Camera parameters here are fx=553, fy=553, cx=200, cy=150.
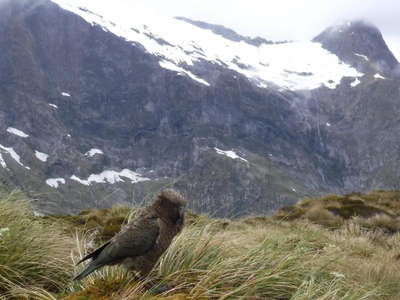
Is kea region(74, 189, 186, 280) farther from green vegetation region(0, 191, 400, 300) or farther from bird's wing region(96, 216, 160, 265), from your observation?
green vegetation region(0, 191, 400, 300)

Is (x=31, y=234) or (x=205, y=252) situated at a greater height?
(x=205, y=252)

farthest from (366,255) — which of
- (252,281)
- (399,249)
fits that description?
(252,281)

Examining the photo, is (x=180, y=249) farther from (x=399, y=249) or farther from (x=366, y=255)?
(x=399, y=249)

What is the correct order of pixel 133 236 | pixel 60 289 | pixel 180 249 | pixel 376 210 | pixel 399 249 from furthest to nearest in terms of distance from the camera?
pixel 376 210, pixel 399 249, pixel 180 249, pixel 60 289, pixel 133 236

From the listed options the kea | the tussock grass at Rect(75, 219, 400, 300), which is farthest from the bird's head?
the tussock grass at Rect(75, 219, 400, 300)

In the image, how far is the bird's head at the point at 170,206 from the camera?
4.77 meters

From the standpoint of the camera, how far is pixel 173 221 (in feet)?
16.0

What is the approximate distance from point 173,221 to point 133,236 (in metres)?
0.37

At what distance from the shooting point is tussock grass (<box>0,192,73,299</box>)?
561cm

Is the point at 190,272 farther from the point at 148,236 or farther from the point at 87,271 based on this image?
the point at 87,271

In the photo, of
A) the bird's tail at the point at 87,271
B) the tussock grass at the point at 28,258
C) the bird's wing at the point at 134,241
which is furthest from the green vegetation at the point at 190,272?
the bird's wing at the point at 134,241

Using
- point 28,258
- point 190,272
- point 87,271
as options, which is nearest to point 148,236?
point 87,271

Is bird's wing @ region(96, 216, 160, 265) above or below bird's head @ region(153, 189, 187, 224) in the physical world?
below

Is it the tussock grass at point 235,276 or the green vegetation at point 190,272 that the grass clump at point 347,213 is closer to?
the green vegetation at point 190,272
